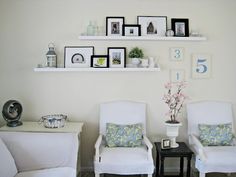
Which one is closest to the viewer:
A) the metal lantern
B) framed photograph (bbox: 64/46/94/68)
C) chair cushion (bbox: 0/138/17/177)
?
chair cushion (bbox: 0/138/17/177)

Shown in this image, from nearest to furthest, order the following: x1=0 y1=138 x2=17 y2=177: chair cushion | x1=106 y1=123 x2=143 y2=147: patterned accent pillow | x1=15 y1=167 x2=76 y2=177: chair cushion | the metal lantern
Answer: x1=0 y1=138 x2=17 y2=177: chair cushion < x1=15 y1=167 x2=76 y2=177: chair cushion < x1=106 y1=123 x2=143 y2=147: patterned accent pillow < the metal lantern

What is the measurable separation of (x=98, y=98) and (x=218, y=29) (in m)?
1.74

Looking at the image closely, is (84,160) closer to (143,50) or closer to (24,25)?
(143,50)

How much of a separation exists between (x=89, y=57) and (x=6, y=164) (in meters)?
1.64

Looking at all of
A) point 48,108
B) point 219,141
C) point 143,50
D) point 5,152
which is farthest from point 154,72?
point 5,152

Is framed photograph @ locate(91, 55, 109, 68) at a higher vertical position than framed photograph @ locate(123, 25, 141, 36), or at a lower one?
lower

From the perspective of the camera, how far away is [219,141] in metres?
3.28

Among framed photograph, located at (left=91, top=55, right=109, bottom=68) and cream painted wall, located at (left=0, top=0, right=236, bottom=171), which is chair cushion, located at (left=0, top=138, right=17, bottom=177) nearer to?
cream painted wall, located at (left=0, top=0, right=236, bottom=171)

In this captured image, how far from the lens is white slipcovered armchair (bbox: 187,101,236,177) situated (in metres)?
2.94

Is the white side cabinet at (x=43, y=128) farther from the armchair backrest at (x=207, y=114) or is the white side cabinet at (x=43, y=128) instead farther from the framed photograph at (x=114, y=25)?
the armchair backrest at (x=207, y=114)

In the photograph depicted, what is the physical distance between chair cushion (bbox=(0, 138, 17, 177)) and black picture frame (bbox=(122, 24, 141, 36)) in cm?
190

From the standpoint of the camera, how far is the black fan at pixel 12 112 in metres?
3.27

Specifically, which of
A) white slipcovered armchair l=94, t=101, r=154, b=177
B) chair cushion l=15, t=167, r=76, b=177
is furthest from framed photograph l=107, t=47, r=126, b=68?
chair cushion l=15, t=167, r=76, b=177

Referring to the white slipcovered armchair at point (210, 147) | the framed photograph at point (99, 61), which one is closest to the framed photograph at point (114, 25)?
the framed photograph at point (99, 61)
